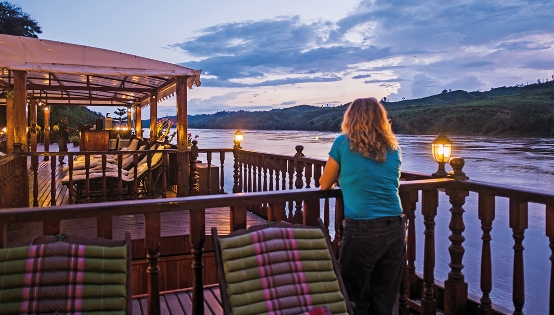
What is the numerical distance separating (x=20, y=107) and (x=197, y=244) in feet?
19.5

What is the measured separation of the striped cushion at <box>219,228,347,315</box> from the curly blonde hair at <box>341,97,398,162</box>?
1.80 feet

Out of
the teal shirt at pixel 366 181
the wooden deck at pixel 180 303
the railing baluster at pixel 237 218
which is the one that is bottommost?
the wooden deck at pixel 180 303

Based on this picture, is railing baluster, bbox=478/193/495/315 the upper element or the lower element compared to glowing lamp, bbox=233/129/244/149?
lower

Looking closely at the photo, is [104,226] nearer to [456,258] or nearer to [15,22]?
[456,258]

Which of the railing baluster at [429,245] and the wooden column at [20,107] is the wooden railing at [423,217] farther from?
the wooden column at [20,107]

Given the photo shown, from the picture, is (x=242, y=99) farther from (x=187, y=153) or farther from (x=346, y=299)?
(x=346, y=299)

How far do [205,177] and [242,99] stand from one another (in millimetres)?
73468

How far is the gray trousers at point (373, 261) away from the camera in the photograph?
8.41 ft

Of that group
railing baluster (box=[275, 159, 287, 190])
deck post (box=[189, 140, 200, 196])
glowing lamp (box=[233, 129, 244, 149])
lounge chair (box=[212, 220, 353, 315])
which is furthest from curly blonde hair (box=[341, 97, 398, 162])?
deck post (box=[189, 140, 200, 196])

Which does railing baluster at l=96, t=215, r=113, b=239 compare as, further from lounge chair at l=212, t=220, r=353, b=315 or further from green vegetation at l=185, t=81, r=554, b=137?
green vegetation at l=185, t=81, r=554, b=137

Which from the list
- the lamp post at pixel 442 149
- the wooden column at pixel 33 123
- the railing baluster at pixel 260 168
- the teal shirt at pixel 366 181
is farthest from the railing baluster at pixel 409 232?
the wooden column at pixel 33 123

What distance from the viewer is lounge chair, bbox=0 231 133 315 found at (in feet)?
6.39

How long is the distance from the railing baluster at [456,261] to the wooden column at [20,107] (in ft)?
21.1

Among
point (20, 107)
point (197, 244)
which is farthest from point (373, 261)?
point (20, 107)
